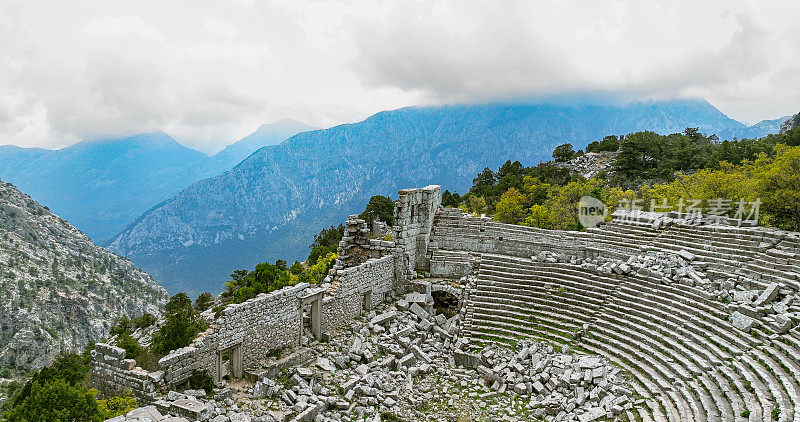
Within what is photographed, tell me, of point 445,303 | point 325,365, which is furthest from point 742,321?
point 325,365

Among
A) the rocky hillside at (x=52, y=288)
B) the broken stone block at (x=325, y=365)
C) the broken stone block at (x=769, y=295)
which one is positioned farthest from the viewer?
the rocky hillside at (x=52, y=288)

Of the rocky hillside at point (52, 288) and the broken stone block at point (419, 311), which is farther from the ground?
the broken stone block at point (419, 311)

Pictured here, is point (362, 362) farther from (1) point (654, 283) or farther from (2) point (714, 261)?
(2) point (714, 261)

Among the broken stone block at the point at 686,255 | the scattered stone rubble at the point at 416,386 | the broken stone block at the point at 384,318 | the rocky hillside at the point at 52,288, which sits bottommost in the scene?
the rocky hillside at the point at 52,288

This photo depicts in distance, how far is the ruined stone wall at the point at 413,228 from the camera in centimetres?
2200

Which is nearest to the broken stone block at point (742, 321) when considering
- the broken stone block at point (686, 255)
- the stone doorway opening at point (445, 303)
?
the broken stone block at point (686, 255)

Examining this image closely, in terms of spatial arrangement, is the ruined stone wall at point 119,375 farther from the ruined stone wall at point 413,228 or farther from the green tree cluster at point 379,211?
the green tree cluster at point 379,211

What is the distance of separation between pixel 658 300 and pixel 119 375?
658 inches

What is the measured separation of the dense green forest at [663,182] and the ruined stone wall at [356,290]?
12968 millimetres

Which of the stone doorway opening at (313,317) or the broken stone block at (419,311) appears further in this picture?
the broken stone block at (419,311)

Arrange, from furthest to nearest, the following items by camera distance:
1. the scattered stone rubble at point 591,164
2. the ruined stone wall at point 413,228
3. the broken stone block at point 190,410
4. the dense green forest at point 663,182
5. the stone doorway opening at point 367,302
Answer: the scattered stone rubble at point 591,164 < the ruined stone wall at point 413,228 < the dense green forest at point 663,182 < the stone doorway opening at point 367,302 < the broken stone block at point 190,410

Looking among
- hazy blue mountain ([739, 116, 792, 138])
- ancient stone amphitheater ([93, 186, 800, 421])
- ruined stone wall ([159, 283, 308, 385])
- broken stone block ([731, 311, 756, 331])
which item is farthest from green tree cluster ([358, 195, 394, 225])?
hazy blue mountain ([739, 116, 792, 138])

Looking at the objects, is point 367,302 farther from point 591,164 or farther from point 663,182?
point 591,164

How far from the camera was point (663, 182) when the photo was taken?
4400cm
